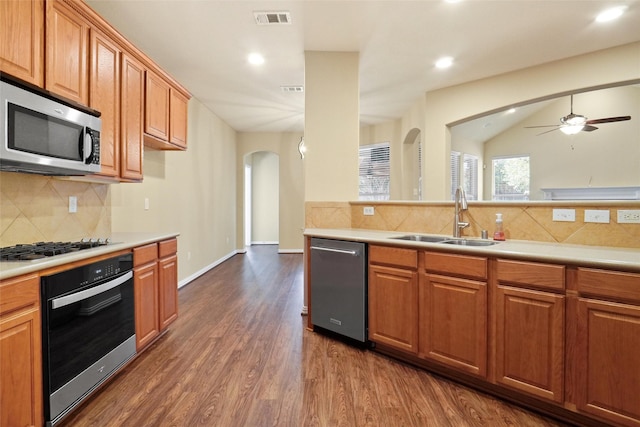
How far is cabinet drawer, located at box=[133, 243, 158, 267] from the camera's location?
7.45 ft

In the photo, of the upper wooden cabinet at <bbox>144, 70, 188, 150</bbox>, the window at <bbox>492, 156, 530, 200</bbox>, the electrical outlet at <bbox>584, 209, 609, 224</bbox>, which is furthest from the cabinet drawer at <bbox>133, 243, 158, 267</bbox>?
the window at <bbox>492, 156, 530, 200</bbox>

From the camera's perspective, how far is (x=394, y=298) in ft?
7.67

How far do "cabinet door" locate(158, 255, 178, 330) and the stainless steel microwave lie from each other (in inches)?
40.0

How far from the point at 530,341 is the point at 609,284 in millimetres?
495

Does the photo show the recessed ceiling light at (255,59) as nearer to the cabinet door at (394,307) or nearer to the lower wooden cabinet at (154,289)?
the lower wooden cabinet at (154,289)

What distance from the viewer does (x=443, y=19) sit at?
284 cm

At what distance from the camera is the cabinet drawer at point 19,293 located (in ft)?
4.26

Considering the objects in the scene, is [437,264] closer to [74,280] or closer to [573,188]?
[74,280]

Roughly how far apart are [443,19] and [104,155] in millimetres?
3072

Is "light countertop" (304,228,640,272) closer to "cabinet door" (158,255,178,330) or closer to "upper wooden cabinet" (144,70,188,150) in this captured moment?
"cabinet door" (158,255,178,330)

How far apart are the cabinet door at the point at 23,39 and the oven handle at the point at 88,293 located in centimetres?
117

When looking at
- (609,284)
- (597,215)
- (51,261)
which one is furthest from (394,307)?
(51,261)

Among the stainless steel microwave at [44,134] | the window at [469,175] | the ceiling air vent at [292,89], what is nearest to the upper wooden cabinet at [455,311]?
the stainless steel microwave at [44,134]

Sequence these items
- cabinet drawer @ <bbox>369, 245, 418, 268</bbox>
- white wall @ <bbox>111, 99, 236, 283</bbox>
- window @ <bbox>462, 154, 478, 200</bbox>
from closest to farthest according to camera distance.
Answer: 1. cabinet drawer @ <bbox>369, 245, 418, 268</bbox>
2. white wall @ <bbox>111, 99, 236, 283</bbox>
3. window @ <bbox>462, 154, 478, 200</bbox>
